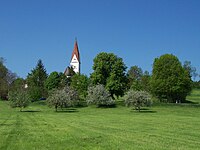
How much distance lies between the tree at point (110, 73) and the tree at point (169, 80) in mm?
7763

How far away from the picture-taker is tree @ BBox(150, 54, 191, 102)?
8275 centimetres

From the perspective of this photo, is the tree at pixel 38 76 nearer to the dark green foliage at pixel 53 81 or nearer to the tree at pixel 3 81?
the dark green foliage at pixel 53 81

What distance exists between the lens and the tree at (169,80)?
82.8 m

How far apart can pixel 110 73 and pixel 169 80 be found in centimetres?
1494

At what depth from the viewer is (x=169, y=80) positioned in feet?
272

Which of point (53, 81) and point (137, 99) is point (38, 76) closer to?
point (53, 81)

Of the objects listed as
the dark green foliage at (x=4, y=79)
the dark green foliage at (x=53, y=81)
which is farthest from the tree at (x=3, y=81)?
the dark green foliage at (x=53, y=81)

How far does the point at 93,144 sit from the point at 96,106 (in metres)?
63.4

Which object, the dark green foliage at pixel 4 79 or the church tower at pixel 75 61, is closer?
the dark green foliage at pixel 4 79

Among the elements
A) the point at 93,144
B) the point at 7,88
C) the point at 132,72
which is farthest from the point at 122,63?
the point at 93,144

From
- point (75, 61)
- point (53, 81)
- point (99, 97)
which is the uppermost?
point (75, 61)

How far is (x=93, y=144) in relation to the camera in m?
18.1

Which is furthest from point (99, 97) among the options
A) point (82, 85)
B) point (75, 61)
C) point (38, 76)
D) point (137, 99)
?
point (75, 61)

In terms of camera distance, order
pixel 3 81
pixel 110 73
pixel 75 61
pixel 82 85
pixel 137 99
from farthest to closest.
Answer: pixel 75 61 → pixel 3 81 → pixel 82 85 → pixel 110 73 → pixel 137 99
